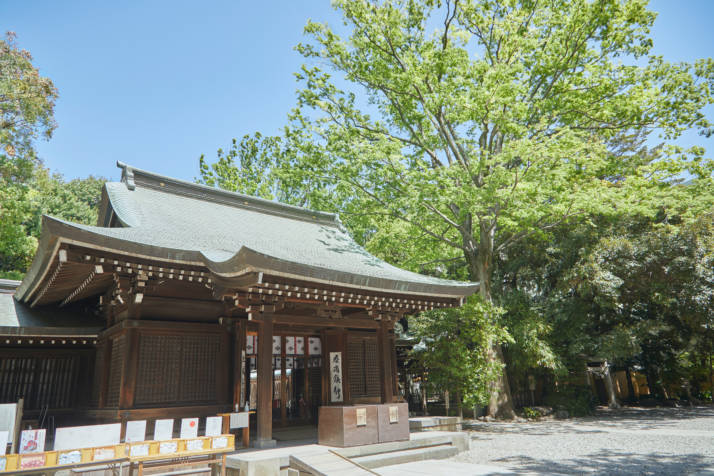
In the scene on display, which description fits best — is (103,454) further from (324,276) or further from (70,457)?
(324,276)

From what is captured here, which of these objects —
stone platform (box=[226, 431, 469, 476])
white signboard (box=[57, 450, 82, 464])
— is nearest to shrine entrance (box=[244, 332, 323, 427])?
stone platform (box=[226, 431, 469, 476])

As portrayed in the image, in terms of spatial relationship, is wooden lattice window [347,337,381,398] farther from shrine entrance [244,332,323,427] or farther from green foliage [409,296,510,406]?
green foliage [409,296,510,406]

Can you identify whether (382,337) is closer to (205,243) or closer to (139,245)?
(205,243)

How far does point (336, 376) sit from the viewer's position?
378 inches

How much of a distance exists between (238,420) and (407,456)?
3163 mm

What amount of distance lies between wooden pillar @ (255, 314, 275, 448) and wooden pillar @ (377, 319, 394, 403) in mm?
2721

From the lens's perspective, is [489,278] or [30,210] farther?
[30,210]

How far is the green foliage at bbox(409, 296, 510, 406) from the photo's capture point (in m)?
12.0

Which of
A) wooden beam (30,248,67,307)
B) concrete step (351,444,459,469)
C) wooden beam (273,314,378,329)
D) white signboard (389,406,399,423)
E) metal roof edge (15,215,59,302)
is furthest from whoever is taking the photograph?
wooden beam (273,314,378,329)

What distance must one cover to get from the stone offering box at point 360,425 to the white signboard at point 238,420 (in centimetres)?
132

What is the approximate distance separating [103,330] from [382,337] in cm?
577

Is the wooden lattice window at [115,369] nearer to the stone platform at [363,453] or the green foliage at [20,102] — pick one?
the stone platform at [363,453]

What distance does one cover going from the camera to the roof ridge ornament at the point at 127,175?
10000 millimetres

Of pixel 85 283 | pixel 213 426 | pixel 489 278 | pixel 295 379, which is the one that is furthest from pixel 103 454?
pixel 489 278
